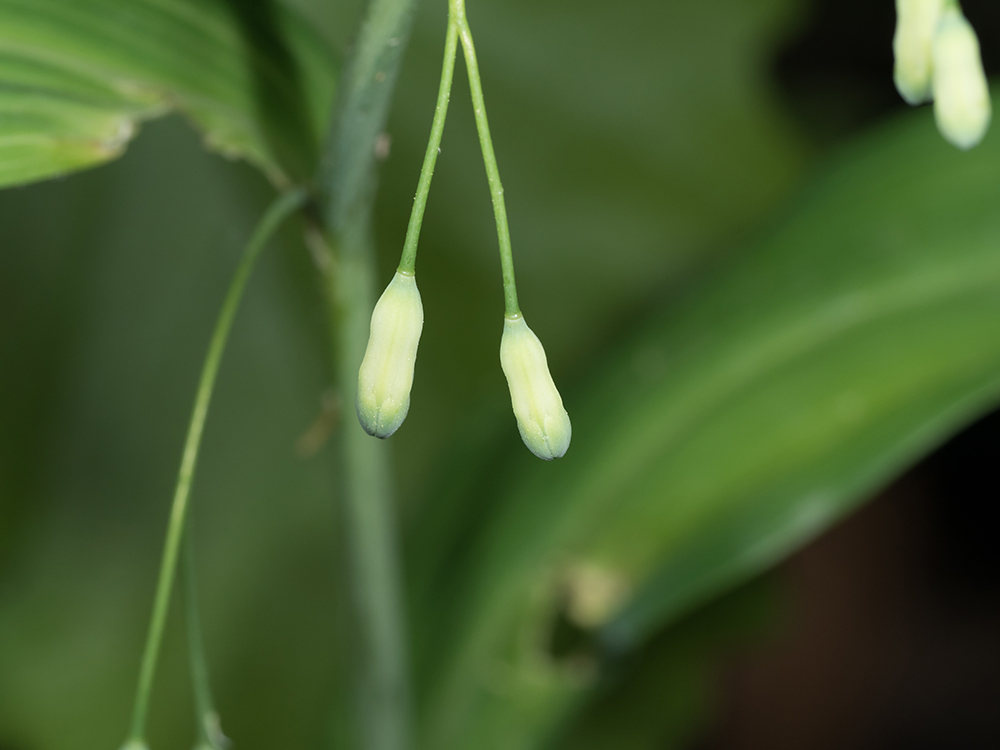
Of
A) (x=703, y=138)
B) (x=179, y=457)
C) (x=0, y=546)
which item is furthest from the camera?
(x=703, y=138)

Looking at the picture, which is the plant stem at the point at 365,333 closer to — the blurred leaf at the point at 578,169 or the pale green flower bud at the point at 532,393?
the pale green flower bud at the point at 532,393

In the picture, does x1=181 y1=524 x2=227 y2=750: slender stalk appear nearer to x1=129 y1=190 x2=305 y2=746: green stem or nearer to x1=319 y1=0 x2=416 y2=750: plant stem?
x1=129 y1=190 x2=305 y2=746: green stem

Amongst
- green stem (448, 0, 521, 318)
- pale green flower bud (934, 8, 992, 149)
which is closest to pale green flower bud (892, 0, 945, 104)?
pale green flower bud (934, 8, 992, 149)

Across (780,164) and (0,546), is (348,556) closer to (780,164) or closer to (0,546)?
(0,546)

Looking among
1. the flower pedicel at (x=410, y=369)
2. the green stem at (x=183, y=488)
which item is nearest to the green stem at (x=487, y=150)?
the flower pedicel at (x=410, y=369)

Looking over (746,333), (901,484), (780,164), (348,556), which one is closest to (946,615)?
(901,484)

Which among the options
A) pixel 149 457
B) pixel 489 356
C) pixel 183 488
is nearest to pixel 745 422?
pixel 183 488
